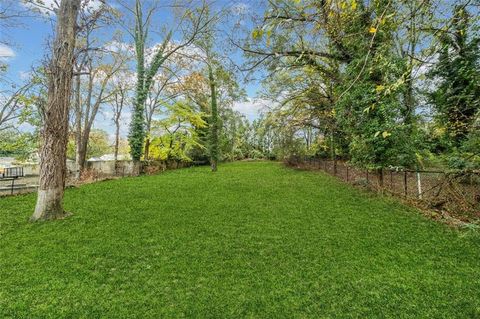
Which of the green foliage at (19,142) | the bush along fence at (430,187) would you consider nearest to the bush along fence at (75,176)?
the green foliage at (19,142)

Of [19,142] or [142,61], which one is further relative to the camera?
[142,61]

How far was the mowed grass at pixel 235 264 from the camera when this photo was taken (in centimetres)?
254

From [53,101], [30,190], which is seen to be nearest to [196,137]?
[30,190]

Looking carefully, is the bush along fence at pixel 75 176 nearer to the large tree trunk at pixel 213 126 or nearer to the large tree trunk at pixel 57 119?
the large tree trunk at pixel 213 126

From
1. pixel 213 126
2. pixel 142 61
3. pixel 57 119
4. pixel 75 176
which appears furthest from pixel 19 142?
pixel 213 126

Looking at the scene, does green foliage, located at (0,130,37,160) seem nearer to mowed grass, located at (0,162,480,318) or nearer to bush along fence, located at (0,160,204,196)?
bush along fence, located at (0,160,204,196)

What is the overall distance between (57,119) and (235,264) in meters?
4.70

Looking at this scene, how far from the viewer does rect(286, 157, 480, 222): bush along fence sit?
498 cm

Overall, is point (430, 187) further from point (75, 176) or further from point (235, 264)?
point (75, 176)

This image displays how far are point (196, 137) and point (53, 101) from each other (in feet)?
51.8

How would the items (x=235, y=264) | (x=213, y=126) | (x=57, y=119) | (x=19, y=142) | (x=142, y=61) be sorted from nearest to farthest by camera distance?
(x=235, y=264)
(x=57, y=119)
(x=19, y=142)
(x=142, y=61)
(x=213, y=126)

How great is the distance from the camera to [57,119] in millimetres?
5102

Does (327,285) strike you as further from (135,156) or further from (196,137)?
(196,137)

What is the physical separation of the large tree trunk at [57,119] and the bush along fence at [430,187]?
20.8 ft
